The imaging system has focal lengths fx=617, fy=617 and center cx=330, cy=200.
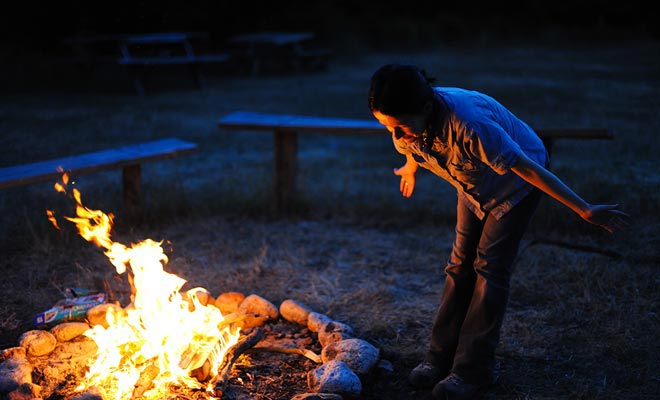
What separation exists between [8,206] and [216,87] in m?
8.03

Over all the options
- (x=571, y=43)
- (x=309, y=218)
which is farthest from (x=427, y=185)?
(x=571, y=43)

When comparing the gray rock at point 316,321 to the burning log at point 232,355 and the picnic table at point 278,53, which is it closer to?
the burning log at point 232,355

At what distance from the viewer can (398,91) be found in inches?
84.5

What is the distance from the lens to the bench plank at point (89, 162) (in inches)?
153

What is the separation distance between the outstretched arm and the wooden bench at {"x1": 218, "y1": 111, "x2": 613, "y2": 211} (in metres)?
2.52

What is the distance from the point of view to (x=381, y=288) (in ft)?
12.9

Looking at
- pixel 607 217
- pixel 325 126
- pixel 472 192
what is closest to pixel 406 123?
pixel 472 192

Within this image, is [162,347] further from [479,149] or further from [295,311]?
[479,149]

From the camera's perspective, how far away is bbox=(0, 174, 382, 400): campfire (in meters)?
2.70

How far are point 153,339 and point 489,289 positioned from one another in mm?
1562

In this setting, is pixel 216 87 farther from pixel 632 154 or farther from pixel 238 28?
pixel 632 154

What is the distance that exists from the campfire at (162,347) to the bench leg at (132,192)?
1.50 m

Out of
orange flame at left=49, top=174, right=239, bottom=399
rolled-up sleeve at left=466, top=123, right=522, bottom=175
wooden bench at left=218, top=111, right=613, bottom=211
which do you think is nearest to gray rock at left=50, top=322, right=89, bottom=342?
orange flame at left=49, top=174, right=239, bottom=399

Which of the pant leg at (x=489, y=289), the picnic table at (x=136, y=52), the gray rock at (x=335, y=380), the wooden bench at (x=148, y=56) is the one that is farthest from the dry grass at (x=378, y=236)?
the picnic table at (x=136, y=52)
